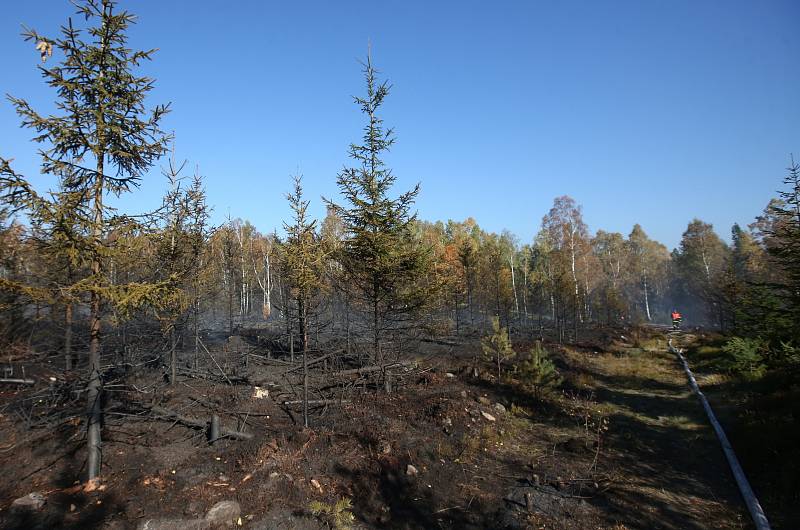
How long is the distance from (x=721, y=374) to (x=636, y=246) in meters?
70.4

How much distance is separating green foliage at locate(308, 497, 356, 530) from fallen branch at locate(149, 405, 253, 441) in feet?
11.0

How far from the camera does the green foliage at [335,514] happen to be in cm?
688

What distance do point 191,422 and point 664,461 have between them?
1266 centimetres

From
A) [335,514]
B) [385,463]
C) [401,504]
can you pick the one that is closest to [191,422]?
[385,463]

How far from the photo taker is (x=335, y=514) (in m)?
6.92

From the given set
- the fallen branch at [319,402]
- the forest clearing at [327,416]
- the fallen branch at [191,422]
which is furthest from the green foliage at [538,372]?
the fallen branch at [191,422]

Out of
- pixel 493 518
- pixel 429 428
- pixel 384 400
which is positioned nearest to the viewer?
pixel 493 518

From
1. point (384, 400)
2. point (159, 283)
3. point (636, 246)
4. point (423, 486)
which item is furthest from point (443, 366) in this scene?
point (636, 246)

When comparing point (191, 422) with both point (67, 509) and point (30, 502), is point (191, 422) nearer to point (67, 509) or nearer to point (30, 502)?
point (67, 509)

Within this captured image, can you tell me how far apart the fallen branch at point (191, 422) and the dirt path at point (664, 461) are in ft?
28.5

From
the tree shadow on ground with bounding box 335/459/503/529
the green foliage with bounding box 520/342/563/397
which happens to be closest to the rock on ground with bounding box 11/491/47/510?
the tree shadow on ground with bounding box 335/459/503/529

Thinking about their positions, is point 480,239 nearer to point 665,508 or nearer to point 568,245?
point 568,245

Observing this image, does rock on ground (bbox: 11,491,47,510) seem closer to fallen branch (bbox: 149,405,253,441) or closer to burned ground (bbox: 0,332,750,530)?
burned ground (bbox: 0,332,750,530)

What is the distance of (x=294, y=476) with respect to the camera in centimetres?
855
